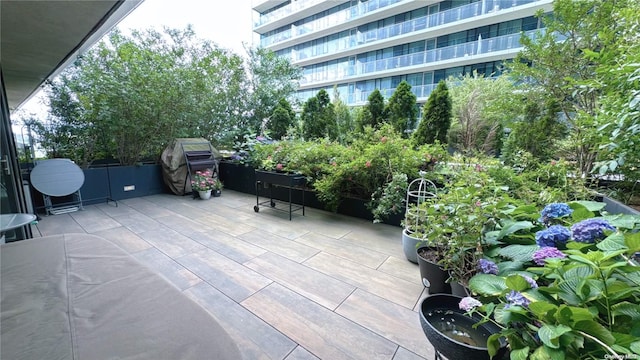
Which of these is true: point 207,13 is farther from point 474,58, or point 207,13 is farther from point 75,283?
point 474,58

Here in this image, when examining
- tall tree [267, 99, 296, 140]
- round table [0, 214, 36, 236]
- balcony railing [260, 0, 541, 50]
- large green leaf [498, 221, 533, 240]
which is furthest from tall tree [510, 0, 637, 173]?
balcony railing [260, 0, 541, 50]

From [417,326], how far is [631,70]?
2081mm

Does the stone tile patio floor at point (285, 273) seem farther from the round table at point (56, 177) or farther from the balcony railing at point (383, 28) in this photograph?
the balcony railing at point (383, 28)

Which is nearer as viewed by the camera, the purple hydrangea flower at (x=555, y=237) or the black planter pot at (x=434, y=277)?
the purple hydrangea flower at (x=555, y=237)

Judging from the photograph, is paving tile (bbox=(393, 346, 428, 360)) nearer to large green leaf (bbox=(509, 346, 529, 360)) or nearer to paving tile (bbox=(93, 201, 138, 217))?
large green leaf (bbox=(509, 346, 529, 360))

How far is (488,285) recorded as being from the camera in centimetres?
97

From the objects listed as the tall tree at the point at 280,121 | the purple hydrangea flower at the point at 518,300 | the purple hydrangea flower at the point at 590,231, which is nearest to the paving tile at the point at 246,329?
the purple hydrangea flower at the point at 518,300

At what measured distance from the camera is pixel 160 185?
512cm

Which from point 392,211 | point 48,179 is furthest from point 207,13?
point 392,211

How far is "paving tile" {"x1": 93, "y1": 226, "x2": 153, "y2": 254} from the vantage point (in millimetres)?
2621

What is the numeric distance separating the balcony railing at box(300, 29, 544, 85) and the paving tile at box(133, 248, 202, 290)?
1018 cm

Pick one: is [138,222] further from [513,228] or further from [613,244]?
[613,244]

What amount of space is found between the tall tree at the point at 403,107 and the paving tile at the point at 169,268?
18.2 feet

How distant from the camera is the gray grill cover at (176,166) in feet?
15.9
